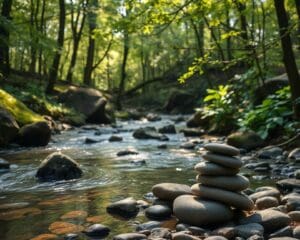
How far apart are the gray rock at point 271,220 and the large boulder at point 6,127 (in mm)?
8459

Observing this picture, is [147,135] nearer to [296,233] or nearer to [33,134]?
[33,134]

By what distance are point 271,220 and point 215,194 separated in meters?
0.74

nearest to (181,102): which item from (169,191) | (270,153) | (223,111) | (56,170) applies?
(223,111)

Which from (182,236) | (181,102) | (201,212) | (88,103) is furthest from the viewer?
(181,102)

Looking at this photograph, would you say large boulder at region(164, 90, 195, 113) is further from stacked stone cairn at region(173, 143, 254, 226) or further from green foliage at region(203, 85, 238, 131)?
stacked stone cairn at region(173, 143, 254, 226)

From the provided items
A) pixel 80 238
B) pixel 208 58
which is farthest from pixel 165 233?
pixel 208 58

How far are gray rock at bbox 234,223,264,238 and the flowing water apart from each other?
122 cm

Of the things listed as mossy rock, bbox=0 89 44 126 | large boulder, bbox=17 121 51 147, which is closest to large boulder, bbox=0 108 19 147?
large boulder, bbox=17 121 51 147

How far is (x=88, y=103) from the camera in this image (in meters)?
22.9

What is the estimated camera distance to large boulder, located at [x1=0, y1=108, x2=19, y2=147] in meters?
11.9

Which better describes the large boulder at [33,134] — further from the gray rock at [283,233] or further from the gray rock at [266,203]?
the gray rock at [283,233]

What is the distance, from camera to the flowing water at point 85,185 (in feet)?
17.9

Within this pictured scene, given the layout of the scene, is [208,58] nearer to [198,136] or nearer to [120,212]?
[120,212]

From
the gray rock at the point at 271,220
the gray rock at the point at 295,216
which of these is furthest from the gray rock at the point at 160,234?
the gray rock at the point at 295,216
